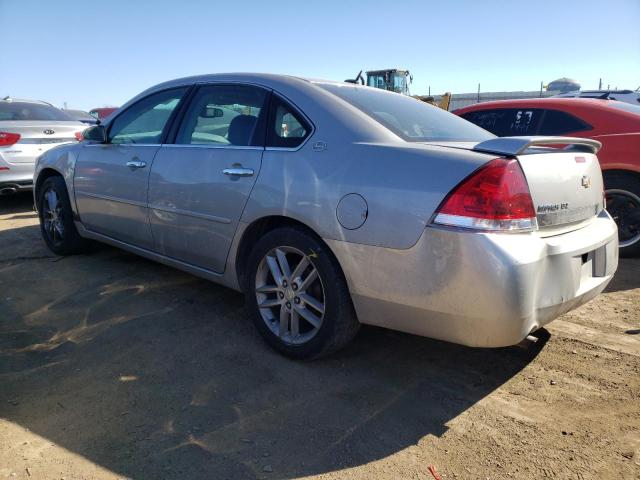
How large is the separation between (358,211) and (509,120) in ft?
12.9

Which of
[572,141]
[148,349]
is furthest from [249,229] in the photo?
[572,141]

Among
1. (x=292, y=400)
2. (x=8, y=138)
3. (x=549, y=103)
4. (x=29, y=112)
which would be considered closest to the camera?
(x=292, y=400)

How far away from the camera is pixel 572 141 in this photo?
2.64 m

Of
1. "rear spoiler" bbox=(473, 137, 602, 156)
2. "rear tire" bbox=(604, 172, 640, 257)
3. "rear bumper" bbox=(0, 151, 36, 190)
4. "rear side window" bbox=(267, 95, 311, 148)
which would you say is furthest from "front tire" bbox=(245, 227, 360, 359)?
"rear bumper" bbox=(0, 151, 36, 190)

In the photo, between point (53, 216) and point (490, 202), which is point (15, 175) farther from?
point (490, 202)

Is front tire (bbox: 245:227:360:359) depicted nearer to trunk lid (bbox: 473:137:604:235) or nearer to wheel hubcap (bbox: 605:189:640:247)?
trunk lid (bbox: 473:137:604:235)

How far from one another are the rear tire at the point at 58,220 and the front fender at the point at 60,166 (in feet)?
0.31

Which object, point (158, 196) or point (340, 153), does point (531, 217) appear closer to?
point (340, 153)

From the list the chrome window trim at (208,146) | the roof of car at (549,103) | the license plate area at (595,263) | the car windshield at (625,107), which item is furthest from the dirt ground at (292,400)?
the roof of car at (549,103)

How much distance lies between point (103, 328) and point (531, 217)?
8.74ft

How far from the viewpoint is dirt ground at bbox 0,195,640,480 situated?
207 cm

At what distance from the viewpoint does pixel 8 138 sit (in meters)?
6.64

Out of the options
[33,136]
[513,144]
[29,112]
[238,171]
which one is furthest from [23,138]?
[513,144]

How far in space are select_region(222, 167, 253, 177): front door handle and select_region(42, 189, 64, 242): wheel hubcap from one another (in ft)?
8.22
